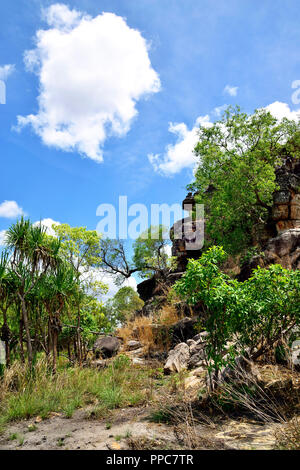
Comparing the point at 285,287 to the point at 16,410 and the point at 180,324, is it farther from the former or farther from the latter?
the point at 180,324

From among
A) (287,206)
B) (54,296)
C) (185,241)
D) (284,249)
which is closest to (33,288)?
(54,296)

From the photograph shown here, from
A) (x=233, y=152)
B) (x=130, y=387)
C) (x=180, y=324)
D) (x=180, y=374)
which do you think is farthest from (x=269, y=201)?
(x=130, y=387)

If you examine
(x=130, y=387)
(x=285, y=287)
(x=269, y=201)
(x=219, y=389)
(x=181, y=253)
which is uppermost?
(x=269, y=201)

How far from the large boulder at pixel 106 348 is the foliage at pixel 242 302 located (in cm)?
676

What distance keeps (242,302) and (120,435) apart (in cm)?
250

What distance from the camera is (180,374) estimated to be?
707 centimetres

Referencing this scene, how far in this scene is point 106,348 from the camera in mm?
11078

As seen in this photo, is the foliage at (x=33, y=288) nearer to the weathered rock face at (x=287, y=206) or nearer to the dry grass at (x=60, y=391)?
the dry grass at (x=60, y=391)

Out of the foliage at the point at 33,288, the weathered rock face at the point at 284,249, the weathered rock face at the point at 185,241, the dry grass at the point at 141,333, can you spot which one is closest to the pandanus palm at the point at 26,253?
the foliage at the point at 33,288
